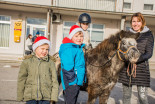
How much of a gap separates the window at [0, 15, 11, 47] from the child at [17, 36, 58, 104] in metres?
12.3

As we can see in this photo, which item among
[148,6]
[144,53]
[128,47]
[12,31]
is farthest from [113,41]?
[148,6]

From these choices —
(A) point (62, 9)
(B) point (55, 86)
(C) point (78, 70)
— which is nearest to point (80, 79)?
(C) point (78, 70)

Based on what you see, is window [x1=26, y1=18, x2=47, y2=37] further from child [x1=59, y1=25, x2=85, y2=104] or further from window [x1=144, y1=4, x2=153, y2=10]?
child [x1=59, y1=25, x2=85, y2=104]

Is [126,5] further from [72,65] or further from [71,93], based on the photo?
[71,93]

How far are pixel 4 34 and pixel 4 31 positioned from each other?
29cm

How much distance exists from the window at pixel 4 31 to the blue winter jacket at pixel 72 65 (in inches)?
495

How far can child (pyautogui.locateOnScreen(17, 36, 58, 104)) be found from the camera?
7.20 feet

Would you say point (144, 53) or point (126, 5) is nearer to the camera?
point (144, 53)

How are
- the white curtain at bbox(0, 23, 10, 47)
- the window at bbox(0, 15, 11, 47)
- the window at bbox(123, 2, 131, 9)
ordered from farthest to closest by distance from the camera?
1. the window at bbox(123, 2, 131, 9)
2. the white curtain at bbox(0, 23, 10, 47)
3. the window at bbox(0, 15, 11, 47)

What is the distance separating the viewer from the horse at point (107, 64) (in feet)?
8.64

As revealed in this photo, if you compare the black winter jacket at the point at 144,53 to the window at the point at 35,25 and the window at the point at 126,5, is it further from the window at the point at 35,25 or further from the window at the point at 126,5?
the window at the point at 126,5

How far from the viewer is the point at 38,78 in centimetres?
225

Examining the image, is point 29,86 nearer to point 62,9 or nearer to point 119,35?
point 119,35

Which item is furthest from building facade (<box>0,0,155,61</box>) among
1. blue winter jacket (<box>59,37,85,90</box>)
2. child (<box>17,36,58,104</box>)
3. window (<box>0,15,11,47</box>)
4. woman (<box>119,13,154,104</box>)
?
blue winter jacket (<box>59,37,85,90</box>)
